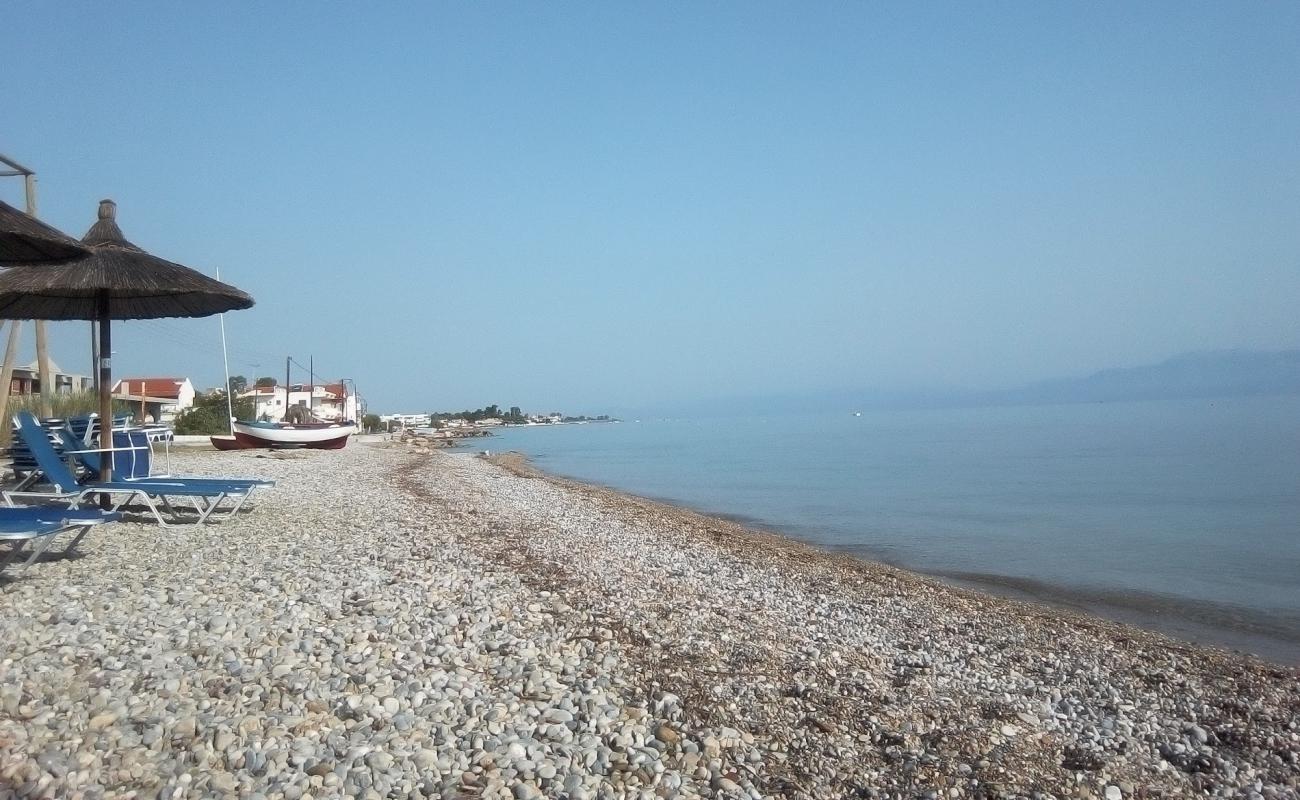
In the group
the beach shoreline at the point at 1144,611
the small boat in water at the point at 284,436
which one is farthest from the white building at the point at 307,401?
the beach shoreline at the point at 1144,611

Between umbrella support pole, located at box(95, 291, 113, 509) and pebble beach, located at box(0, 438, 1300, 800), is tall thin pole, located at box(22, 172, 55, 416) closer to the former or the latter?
umbrella support pole, located at box(95, 291, 113, 509)

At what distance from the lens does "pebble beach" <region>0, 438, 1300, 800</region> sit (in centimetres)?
399

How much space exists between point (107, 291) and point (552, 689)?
7817 mm

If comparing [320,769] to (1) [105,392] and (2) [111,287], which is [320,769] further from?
(1) [105,392]

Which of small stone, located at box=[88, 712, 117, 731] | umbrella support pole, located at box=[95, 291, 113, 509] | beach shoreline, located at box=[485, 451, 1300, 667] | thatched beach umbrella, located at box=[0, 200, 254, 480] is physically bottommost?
beach shoreline, located at box=[485, 451, 1300, 667]

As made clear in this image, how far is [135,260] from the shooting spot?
947 cm

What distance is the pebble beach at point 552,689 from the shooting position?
13.1 ft

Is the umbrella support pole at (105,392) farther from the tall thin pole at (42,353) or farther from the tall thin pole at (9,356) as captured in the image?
the tall thin pole at (9,356)

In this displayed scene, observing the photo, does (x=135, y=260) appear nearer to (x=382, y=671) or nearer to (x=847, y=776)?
(x=382, y=671)

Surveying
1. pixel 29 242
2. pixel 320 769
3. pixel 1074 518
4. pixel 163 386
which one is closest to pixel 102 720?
pixel 320 769

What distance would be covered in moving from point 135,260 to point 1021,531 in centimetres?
1703

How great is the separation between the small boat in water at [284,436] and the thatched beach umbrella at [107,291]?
24251 millimetres

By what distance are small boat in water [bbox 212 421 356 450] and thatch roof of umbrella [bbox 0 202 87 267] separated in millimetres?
28921

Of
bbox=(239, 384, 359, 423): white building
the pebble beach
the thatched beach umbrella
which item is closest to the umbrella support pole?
the thatched beach umbrella
